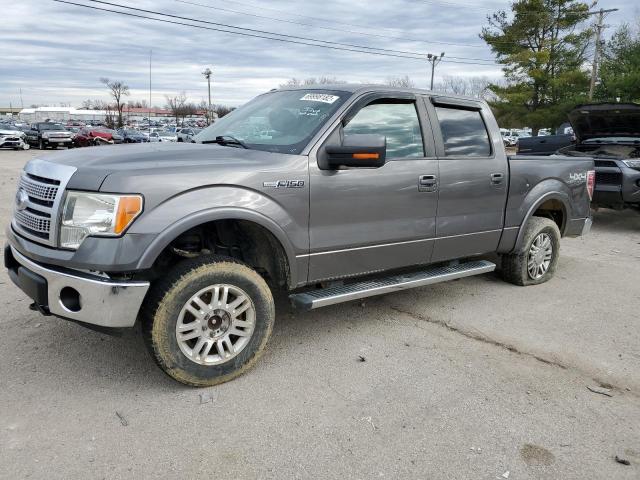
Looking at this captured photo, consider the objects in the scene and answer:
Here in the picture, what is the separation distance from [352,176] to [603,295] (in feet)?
10.7

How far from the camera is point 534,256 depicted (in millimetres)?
5598

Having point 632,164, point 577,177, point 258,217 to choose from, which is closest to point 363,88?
point 258,217

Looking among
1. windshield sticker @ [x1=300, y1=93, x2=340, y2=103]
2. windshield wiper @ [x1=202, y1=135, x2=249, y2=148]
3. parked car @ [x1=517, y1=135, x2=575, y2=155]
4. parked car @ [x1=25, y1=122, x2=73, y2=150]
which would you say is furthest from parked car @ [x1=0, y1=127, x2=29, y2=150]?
windshield sticker @ [x1=300, y1=93, x2=340, y2=103]

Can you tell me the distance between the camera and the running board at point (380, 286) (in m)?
3.71

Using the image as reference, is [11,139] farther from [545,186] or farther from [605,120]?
[545,186]

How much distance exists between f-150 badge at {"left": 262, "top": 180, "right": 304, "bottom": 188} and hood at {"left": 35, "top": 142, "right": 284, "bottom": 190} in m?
0.14

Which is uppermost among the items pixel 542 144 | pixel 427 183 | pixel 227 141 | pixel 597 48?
pixel 597 48

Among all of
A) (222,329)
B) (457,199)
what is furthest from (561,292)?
(222,329)

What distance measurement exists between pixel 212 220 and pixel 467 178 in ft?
7.83

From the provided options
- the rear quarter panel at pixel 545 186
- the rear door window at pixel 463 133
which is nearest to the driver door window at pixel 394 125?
the rear door window at pixel 463 133

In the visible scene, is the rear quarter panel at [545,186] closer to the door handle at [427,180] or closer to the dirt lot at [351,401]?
the dirt lot at [351,401]

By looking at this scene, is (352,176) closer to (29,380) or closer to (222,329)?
(222,329)

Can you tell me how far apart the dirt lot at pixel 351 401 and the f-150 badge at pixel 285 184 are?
1.22 meters

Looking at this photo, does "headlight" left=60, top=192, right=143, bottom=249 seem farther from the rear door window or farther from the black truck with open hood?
the black truck with open hood
